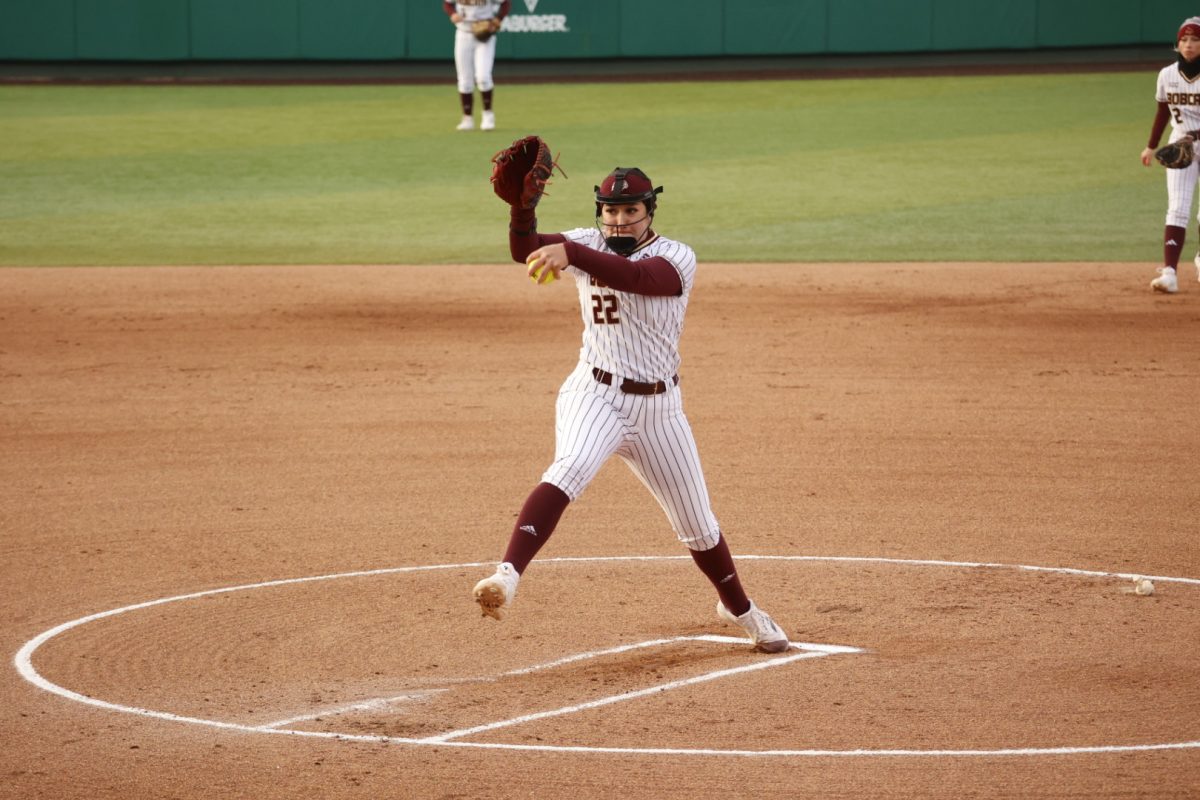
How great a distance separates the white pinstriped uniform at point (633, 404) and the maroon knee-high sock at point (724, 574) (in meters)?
0.10

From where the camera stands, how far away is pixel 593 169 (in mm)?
19375

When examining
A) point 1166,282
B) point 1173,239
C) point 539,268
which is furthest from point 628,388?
point 1166,282

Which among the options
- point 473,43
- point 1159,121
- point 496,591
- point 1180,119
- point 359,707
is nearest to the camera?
point 496,591

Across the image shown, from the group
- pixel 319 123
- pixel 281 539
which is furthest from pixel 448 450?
pixel 319 123

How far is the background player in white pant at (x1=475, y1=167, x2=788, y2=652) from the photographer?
Answer: 558cm

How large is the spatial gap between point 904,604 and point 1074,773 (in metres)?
1.80

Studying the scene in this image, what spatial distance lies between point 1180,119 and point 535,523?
969 cm

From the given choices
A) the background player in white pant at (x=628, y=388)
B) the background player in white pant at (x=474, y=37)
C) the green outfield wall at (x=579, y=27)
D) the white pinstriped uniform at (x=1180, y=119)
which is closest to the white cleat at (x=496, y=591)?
the background player in white pant at (x=628, y=388)

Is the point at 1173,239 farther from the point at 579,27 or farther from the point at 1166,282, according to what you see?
the point at 579,27

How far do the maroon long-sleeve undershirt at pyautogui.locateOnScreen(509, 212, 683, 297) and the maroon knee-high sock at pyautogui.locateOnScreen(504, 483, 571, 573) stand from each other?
0.81 meters

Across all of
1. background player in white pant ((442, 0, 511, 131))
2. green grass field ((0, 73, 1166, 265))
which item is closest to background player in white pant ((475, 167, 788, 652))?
green grass field ((0, 73, 1166, 265))

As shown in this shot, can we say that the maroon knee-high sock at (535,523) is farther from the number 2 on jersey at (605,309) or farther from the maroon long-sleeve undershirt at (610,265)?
the maroon long-sleeve undershirt at (610,265)

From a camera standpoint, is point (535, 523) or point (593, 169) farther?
point (593, 169)

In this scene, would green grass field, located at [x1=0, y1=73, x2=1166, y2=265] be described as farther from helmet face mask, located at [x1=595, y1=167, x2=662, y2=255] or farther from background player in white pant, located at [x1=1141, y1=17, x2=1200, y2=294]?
helmet face mask, located at [x1=595, y1=167, x2=662, y2=255]
